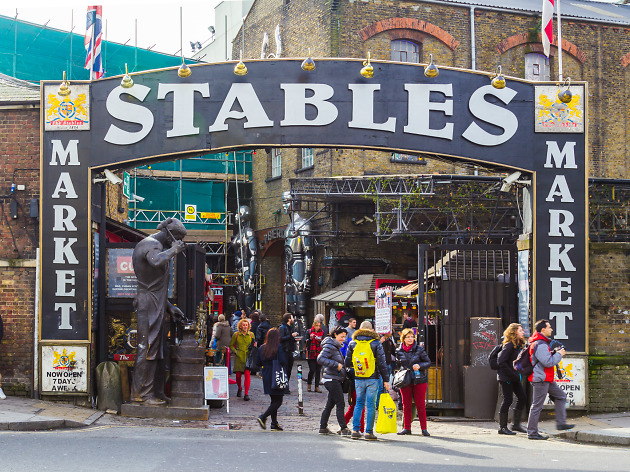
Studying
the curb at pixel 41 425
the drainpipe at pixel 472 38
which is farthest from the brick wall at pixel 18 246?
the drainpipe at pixel 472 38

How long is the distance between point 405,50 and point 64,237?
60.0ft

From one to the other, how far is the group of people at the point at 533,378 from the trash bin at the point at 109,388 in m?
6.14

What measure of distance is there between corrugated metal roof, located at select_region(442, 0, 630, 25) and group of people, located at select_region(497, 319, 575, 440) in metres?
19.8

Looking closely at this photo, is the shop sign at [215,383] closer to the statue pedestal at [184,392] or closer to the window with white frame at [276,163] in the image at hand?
the statue pedestal at [184,392]

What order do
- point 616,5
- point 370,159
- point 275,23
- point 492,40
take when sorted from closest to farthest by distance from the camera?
point 370,159, point 492,40, point 275,23, point 616,5

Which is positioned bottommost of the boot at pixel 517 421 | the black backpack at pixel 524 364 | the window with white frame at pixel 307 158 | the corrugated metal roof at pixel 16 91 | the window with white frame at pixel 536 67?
the boot at pixel 517 421

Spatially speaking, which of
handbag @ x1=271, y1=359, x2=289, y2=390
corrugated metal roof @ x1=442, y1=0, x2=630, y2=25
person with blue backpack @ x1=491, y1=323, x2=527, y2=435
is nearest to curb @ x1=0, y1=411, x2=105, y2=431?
handbag @ x1=271, y1=359, x2=289, y2=390

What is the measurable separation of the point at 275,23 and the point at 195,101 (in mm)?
19485

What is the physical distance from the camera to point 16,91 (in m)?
15.9

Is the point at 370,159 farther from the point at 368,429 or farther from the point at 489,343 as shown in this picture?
the point at 368,429

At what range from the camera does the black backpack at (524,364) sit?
40.8 ft

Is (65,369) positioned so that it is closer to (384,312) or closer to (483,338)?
(384,312)

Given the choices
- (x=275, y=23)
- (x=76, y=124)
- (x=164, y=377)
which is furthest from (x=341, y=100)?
(x=275, y=23)

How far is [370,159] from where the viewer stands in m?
28.3
